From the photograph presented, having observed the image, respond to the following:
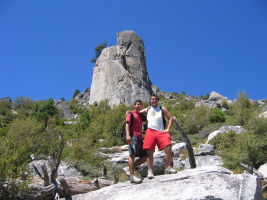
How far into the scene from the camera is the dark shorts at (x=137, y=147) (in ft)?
22.7

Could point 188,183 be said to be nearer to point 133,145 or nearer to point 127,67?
point 133,145

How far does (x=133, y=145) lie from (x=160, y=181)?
3.56ft

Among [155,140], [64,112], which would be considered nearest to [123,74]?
[64,112]

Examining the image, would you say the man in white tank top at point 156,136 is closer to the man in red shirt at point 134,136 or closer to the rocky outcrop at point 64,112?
the man in red shirt at point 134,136

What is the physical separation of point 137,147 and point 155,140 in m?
0.48

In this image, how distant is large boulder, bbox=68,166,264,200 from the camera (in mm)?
5574

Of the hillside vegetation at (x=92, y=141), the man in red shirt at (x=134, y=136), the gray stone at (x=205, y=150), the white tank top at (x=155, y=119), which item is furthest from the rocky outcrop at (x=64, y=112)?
the white tank top at (x=155, y=119)

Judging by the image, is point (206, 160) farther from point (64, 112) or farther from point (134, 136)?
point (64, 112)

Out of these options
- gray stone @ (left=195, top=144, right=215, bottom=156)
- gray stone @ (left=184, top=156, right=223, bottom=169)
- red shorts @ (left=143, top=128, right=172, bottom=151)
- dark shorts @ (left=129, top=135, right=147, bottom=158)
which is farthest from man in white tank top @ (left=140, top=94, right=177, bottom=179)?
gray stone @ (left=195, top=144, right=215, bottom=156)

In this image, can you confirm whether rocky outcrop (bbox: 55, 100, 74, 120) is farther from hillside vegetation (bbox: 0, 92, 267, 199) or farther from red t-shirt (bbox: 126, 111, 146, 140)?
red t-shirt (bbox: 126, 111, 146, 140)

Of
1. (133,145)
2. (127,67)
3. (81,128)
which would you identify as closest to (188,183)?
(133,145)

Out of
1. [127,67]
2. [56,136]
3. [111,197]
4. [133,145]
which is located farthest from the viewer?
[127,67]

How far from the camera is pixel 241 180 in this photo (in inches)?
235

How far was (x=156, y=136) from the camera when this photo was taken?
22.8 ft
